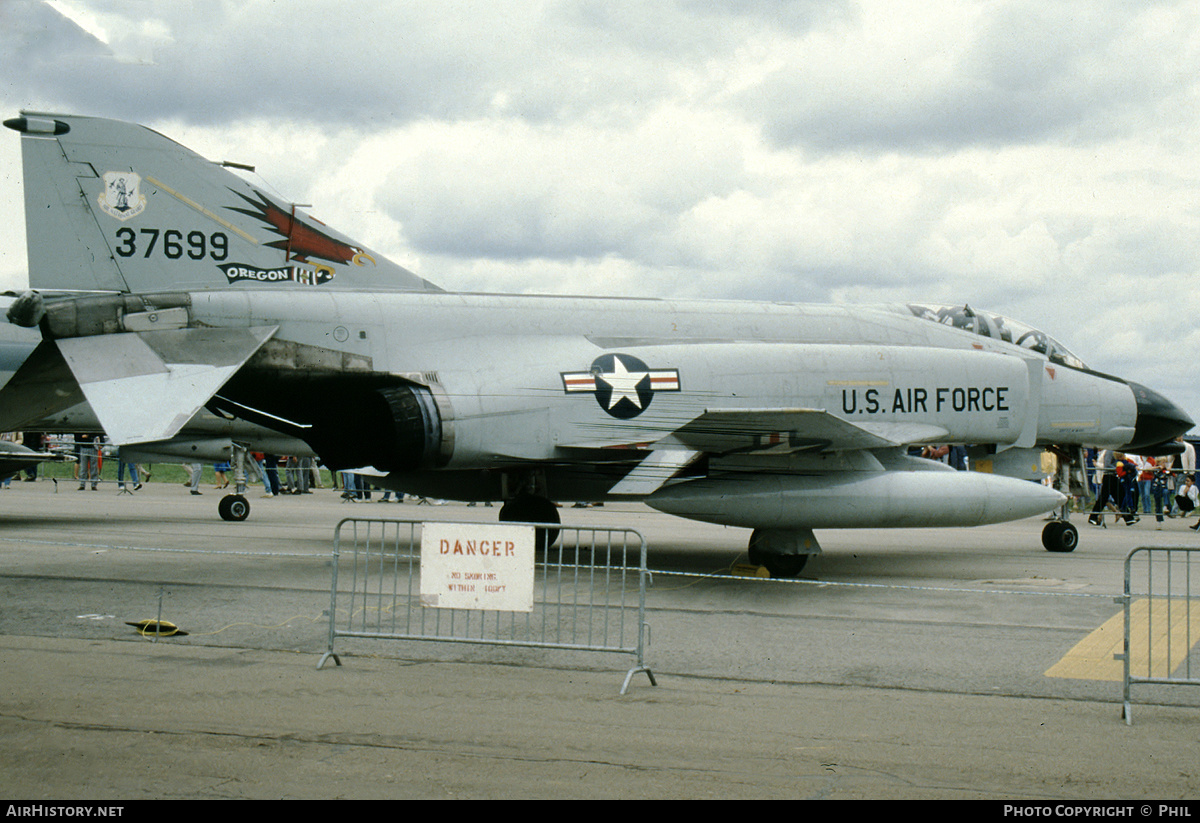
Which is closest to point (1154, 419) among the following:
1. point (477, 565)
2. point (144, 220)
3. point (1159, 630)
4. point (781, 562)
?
point (781, 562)

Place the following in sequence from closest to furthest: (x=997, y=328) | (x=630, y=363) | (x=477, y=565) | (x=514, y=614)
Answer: (x=477, y=565), (x=514, y=614), (x=630, y=363), (x=997, y=328)

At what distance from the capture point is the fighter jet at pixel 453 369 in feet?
33.3

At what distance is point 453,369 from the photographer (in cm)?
1113

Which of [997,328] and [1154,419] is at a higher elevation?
[997,328]

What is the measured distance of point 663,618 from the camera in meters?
8.60

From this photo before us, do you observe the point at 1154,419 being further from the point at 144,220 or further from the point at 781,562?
the point at 144,220

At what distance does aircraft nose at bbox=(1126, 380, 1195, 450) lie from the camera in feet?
48.5

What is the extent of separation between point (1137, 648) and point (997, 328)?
746cm

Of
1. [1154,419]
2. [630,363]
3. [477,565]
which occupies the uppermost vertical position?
[630,363]

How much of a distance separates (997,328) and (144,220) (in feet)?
35.0

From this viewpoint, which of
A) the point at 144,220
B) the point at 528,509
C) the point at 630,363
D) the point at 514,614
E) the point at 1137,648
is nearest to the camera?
the point at 1137,648

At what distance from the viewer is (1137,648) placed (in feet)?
24.5

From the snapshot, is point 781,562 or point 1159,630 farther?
point 781,562

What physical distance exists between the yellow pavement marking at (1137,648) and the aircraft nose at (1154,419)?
6.11 metres
